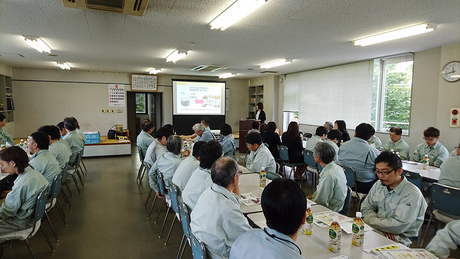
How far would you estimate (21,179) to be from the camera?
2.49 m

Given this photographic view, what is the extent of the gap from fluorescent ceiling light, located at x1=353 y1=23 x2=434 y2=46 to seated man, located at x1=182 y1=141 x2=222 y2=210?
3.55m

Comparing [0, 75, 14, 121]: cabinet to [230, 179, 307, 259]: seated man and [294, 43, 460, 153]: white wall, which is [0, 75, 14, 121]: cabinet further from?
[294, 43, 460, 153]: white wall

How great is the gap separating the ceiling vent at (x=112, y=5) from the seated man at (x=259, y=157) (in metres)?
2.19

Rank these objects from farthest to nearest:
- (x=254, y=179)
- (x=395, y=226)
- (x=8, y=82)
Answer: (x=8, y=82) → (x=254, y=179) → (x=395, y=226)

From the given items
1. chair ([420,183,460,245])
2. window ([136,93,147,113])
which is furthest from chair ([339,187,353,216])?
window ([136,93,147,113])

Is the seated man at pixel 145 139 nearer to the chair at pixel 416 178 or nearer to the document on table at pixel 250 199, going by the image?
the document on table at pixel 250 199

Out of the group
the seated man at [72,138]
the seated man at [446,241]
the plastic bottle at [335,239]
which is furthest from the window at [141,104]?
the seated man at [446,241]

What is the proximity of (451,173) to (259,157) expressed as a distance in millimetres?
2277

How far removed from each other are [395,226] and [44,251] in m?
3.61

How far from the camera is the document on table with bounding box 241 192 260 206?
251 centimetres

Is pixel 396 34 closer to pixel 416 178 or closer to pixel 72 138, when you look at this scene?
pixel 416 178

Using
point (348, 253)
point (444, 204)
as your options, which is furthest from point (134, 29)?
point (444, 204)

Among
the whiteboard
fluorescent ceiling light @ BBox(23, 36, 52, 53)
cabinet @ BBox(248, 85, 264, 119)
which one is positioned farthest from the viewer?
cabinet @ BBox(248, 85, 264, 119)

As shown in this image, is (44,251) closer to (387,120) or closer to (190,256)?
(190,256)
